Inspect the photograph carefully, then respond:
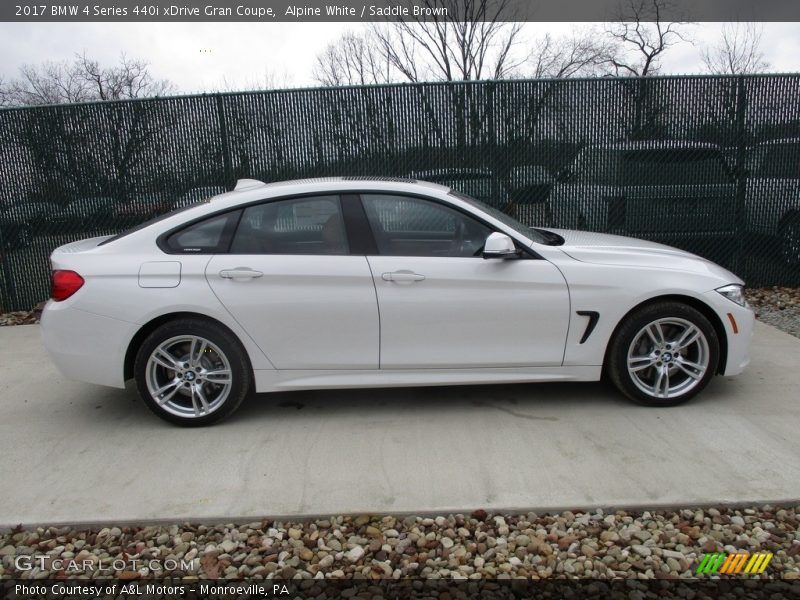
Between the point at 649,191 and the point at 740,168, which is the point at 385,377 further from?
the point at 740,168

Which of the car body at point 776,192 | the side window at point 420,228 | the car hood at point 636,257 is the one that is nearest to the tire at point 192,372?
the side window at point 420,228

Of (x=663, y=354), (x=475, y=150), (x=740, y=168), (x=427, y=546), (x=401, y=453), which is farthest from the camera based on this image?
(x=740, y=168)

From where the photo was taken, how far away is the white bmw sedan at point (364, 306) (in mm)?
4086

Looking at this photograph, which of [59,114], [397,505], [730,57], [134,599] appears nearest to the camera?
[134,599]

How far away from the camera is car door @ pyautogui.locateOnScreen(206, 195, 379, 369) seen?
4086mm

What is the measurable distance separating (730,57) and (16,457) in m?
21.9

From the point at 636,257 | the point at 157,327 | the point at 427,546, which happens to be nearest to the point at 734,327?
the point at 636,257

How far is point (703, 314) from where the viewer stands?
4309 mm

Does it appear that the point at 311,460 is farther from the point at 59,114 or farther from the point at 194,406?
the point at 59,114

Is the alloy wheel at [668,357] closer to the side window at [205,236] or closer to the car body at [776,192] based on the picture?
the side window at [205,236]

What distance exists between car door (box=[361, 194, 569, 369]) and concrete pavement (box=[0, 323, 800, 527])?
0.43m

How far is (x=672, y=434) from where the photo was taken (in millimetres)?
3943

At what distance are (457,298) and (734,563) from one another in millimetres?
2032

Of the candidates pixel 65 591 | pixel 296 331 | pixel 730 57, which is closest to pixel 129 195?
pixel 296 331
